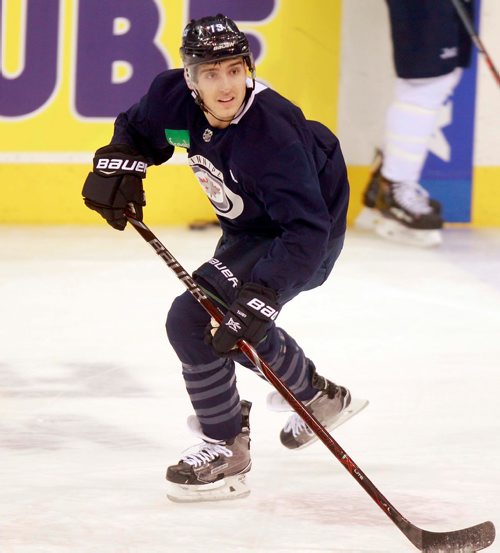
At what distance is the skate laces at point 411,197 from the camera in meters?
5.31

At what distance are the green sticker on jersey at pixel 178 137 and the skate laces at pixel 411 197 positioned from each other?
2876mm

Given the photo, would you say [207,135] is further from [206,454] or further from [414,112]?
[414,112]

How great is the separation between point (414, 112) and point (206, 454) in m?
3.12

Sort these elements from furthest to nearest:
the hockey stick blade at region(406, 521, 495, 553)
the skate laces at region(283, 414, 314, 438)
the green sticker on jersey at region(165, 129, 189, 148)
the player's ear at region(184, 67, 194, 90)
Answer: the skate laces at region(283, 414, 314, 438) → the green sticker on jersey at region(165, 129, 189, 148) → the player's ear at region(184, 67, 194, 90) → the hockey stick blade at region(406, 521, 495, 553)

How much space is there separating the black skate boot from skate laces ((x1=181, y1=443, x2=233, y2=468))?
226 millimetres

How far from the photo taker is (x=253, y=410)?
305cm

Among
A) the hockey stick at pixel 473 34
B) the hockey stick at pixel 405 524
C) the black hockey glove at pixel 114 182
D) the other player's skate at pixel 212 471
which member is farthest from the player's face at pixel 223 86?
the hockey stick at pixel 473 34

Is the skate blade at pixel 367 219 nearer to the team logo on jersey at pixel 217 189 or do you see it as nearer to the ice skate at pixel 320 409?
the ice skate at pixel 320 409

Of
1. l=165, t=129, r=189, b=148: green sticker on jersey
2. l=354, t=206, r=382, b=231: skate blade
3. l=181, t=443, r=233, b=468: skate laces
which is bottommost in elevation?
l=354, t=206, r=382, b=231: skate blade

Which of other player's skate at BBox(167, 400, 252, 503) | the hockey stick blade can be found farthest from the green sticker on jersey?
the hockey stick blade

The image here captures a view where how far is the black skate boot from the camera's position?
2715 millimetres

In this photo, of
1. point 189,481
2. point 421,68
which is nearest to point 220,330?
point 189,481

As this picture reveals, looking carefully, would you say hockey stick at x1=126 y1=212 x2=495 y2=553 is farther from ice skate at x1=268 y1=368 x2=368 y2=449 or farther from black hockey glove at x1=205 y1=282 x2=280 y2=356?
ice skate at x1=268 y1=368 x2=368 y2=449

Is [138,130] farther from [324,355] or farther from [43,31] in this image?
[43,31]
